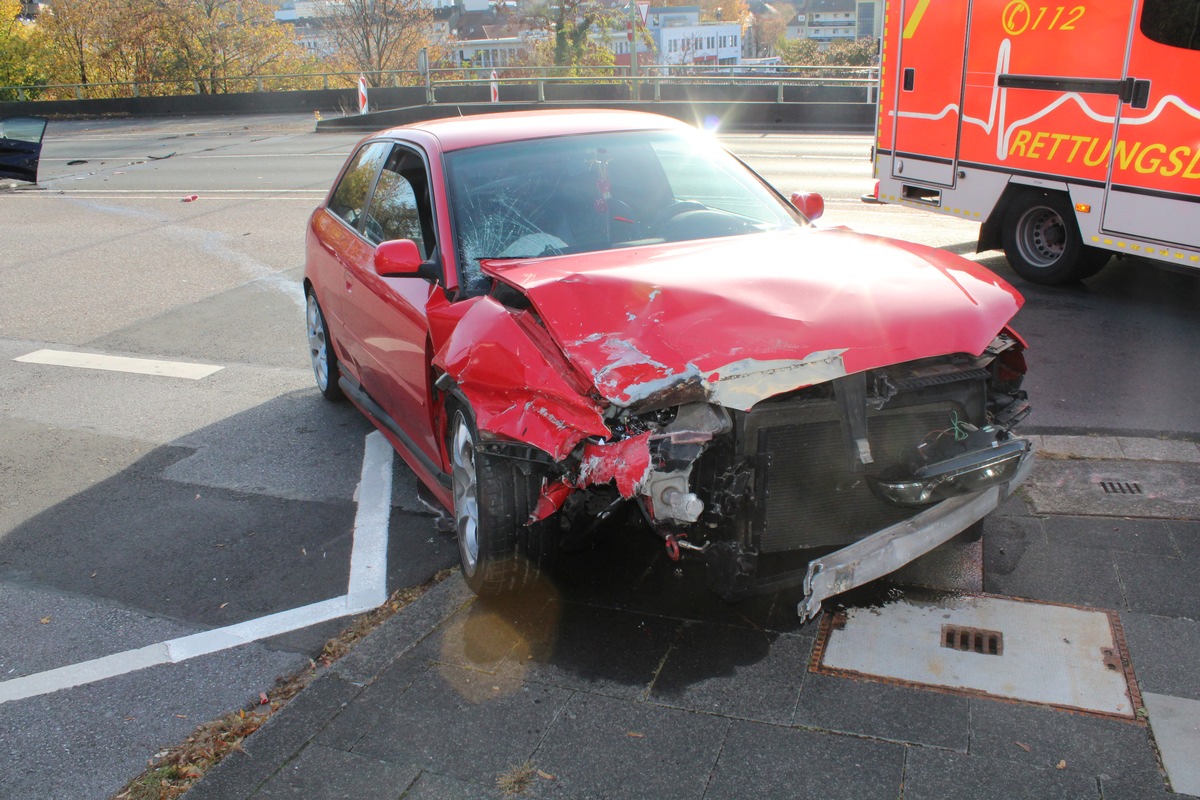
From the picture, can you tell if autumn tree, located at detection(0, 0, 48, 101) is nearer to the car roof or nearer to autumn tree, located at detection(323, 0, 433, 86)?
autumn tree, located at detection(323, 0, 433, 86)

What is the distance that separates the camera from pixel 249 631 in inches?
161

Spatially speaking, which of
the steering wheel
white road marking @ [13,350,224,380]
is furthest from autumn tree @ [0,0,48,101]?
the steering wheel

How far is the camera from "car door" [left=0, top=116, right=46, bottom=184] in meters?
16.2

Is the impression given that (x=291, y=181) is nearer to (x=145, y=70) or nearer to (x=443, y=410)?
(x=443, y=410)

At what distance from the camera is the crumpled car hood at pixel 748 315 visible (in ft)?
10.8

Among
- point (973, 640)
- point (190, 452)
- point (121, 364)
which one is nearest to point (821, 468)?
point (973, 640)

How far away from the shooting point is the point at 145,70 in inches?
1465

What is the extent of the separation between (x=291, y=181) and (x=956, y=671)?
1594 centimetres

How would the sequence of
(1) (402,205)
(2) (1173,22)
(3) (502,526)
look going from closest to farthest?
(3) (502,526), (1) (402,205), (2) (1173,22)

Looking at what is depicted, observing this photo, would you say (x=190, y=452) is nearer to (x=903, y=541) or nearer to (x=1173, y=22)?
(x=903, y=541)

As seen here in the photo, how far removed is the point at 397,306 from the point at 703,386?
1.98 meters

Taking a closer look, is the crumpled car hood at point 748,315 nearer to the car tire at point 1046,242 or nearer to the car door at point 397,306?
the car door at point 397,306

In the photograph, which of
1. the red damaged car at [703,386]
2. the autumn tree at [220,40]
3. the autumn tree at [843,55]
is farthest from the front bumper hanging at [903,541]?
the autumn tree at [843,55]

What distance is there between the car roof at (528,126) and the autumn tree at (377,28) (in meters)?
41.2
